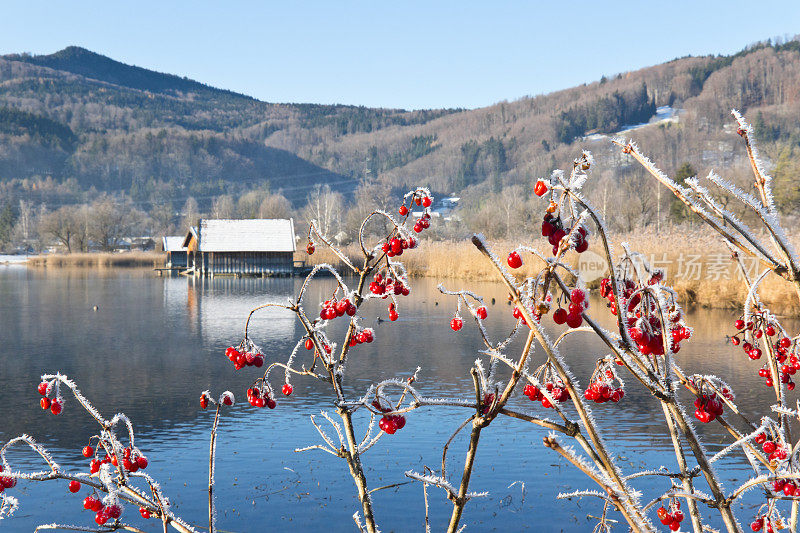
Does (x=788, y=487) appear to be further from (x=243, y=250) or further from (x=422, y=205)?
(x=243, y=250)

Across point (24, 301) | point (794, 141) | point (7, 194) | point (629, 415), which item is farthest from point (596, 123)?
point (629, 415)

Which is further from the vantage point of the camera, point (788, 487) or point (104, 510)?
point (104, 510)

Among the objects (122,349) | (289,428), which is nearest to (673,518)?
(289,428)

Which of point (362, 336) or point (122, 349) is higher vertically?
point (362, 336)

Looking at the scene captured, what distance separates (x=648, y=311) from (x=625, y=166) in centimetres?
14435

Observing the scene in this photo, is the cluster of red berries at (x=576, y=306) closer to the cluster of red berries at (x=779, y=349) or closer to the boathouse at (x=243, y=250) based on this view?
the cluster of red berries at (x=779, y=349)

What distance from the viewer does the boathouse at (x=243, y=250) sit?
5062cm

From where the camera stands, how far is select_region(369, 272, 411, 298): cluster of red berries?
10.3 feet

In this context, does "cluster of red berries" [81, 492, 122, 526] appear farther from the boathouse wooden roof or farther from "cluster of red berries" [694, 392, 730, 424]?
the boathouse wooden roof

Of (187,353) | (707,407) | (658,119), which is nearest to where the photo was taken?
(707,407)

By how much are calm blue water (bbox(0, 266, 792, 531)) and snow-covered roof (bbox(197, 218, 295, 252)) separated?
95.2 ft

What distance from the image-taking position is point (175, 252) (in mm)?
60500

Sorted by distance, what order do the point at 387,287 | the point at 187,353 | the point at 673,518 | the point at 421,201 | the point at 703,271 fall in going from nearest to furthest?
the point at 673,518, the point at 387,287, the point at 421,201, the point at 187,353, the point at 703,271

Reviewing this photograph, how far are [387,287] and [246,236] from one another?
50.0m
